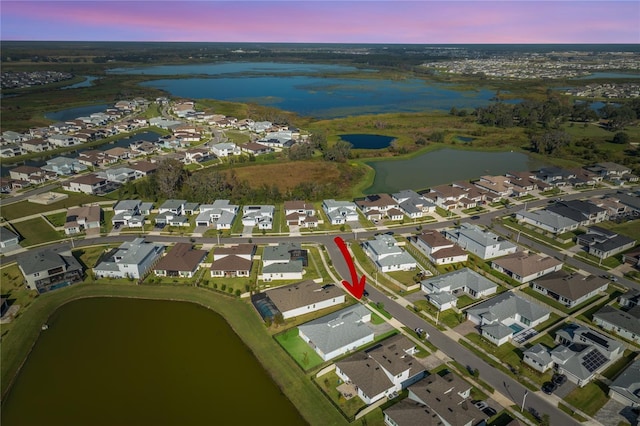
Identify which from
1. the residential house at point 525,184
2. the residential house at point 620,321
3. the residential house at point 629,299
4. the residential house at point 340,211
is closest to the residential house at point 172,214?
the residential house at point 340,211

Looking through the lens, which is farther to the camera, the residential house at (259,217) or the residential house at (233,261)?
the residential house at (259,217)

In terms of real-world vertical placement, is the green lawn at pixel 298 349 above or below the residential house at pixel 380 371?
below

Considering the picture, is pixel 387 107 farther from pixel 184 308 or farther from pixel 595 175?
pixel 184 308

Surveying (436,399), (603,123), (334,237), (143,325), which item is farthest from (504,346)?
(603,123)

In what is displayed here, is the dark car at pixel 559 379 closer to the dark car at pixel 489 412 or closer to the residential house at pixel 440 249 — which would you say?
the dark car at pixel 489 412

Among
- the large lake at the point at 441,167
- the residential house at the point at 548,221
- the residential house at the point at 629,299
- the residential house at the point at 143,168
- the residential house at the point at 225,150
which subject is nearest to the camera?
the residential house at the point at 629,299

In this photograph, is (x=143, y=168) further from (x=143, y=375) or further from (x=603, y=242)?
(x=603, y=242)

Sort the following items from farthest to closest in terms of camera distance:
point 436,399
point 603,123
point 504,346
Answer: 1. point 603,123
2. point 504,346
3. point 436,399
